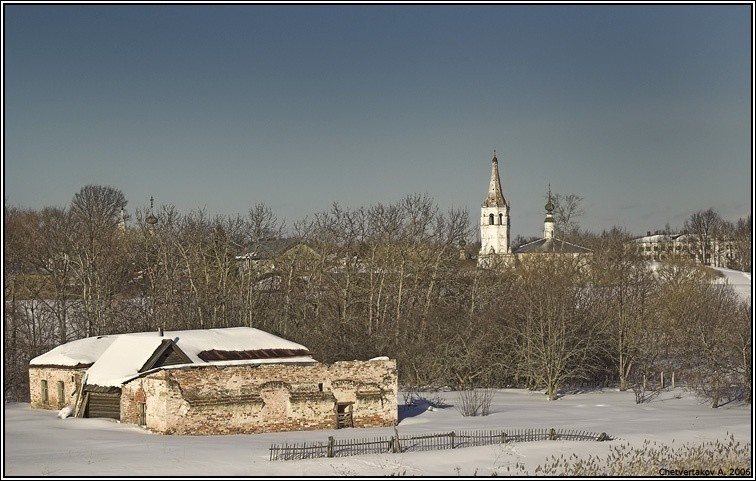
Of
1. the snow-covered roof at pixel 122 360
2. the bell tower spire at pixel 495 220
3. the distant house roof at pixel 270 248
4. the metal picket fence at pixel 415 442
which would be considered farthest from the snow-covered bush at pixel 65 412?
the bell tower spire at pixel 495 220

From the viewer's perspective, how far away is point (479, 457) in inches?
938

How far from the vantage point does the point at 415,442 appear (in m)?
26.8

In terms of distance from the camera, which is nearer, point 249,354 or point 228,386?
point 228,386

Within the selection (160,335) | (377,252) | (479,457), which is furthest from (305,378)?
(377,252)

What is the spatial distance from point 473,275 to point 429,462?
113ft

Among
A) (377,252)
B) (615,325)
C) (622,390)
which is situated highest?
(377,252)

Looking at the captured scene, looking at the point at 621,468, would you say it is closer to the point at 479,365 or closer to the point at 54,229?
the point at 479,365

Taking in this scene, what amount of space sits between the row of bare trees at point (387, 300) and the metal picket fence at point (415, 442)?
47.8 feet

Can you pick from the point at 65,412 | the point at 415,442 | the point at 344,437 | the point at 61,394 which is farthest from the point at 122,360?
the point at 415,442

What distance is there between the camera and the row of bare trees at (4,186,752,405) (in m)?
45.8

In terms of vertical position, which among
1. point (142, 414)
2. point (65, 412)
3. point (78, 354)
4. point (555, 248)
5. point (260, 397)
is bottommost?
point (65, 412)

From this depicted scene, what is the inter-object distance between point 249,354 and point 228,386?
9.85ft

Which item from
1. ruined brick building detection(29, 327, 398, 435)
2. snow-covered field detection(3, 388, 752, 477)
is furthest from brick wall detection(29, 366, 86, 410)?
snow-covered field detection(3, 388, 752, 477)

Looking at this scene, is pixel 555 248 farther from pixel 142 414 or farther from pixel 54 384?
pixel 142 414
